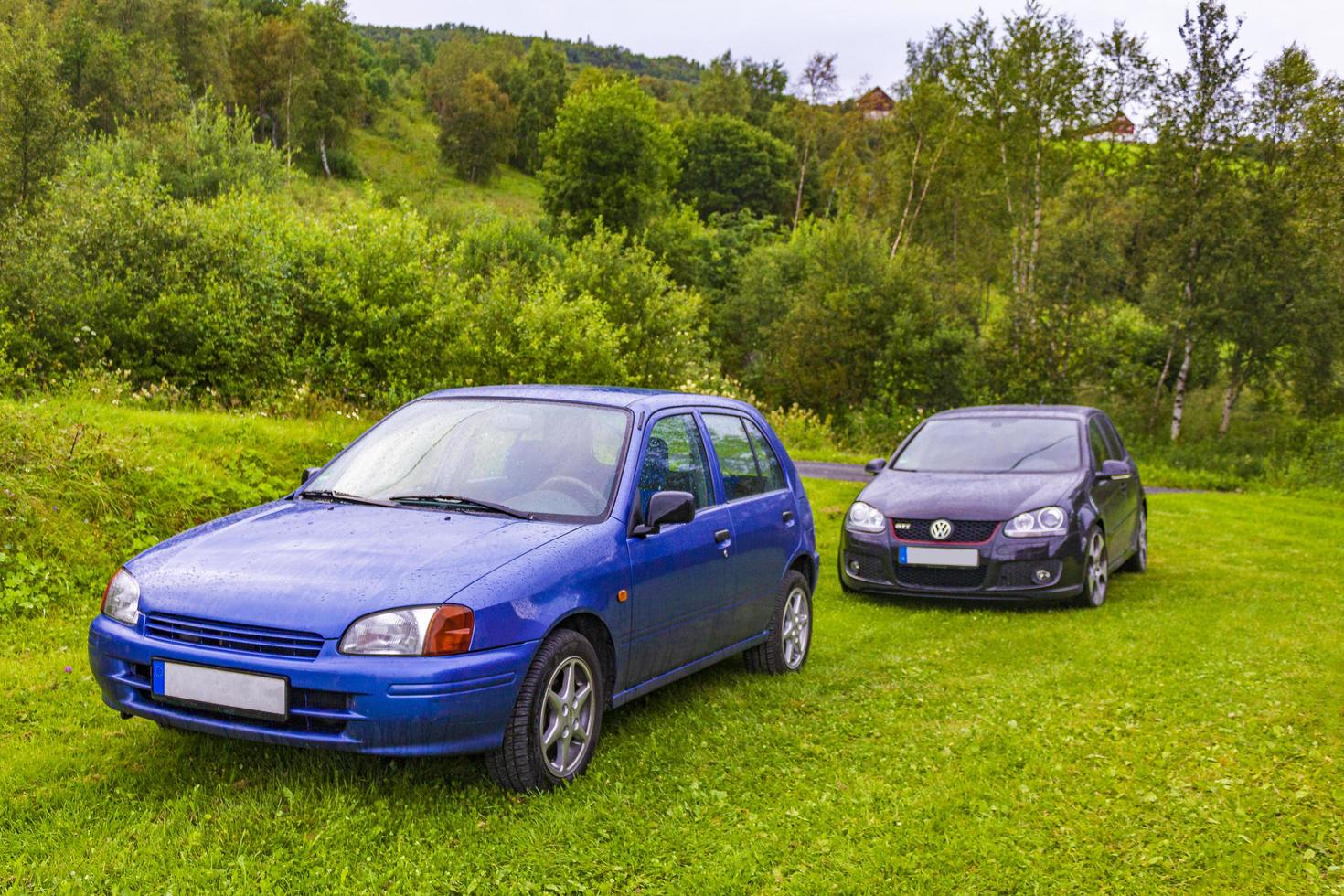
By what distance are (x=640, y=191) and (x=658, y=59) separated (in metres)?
130

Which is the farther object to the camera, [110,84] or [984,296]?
[110,84]

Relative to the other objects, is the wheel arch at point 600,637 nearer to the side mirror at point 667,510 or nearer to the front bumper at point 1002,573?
the side mirror at point 667,510

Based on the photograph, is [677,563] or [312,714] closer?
[312,714]

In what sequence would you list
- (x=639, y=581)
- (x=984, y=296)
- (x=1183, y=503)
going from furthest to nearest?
(x=984, y=296), (x=1183, y=503), (x=639, y=581)

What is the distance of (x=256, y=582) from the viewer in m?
4.49

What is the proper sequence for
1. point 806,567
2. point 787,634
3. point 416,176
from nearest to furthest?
point 787,634, point 806,567, point 416,176

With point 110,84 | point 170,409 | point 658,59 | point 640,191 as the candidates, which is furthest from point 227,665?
point 658,59

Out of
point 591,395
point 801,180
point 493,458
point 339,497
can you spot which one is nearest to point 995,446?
point 591,395

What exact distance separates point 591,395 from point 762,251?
4874 cm

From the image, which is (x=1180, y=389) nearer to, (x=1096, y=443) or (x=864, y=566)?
(x=1096, y=443)

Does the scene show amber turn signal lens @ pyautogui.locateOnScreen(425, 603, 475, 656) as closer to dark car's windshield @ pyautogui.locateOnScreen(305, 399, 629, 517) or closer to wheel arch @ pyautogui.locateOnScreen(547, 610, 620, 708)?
wheel arch @ pyautogui.locateOnScreen(547, 610, 620, 708)

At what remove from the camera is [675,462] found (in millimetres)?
6129

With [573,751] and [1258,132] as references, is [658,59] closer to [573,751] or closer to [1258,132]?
[1258,132]

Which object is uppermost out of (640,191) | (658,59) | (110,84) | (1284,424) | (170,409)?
(658,59)
